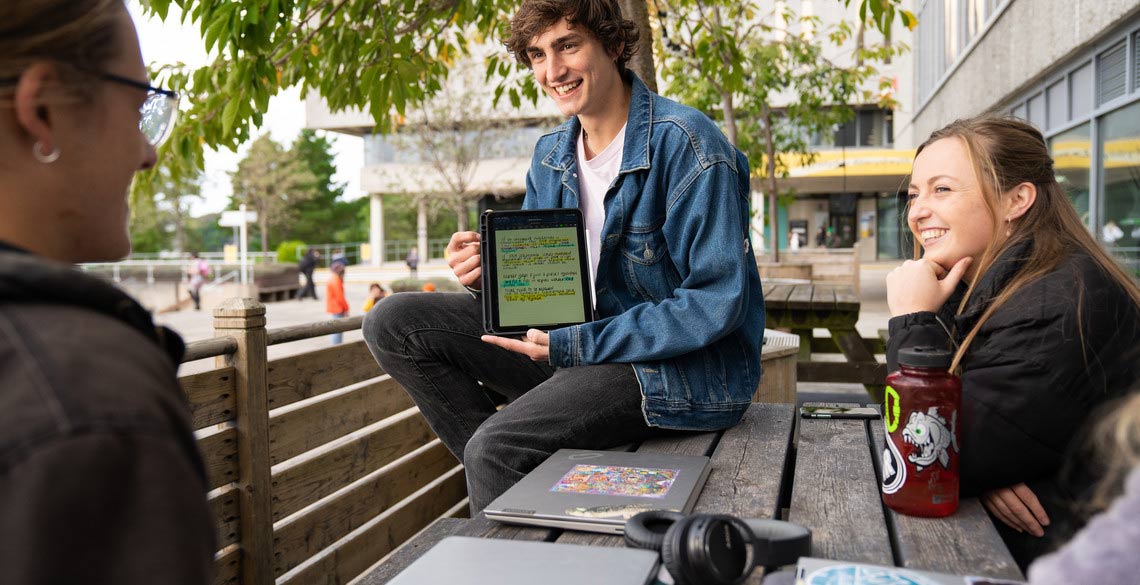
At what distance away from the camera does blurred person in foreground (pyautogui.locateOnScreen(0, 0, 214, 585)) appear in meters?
0.64

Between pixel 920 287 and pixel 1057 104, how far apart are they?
31.3 ft

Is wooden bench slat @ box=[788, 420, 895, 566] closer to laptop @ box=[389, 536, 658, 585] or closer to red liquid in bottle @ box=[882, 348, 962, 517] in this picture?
red liquid in bottle @ box=[882, 348, 962, 517]

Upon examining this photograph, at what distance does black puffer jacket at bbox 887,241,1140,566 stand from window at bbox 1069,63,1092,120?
8.04 metres

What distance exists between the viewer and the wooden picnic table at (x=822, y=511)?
4.52 feet

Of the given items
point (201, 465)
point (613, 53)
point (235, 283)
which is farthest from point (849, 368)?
point (235, 283)

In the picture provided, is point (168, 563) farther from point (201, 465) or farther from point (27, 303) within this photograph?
point (27, 303)

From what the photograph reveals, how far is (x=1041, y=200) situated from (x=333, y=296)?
13636mm

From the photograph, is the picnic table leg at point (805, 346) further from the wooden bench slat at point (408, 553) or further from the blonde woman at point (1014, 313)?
the wooden bench slat at point (408, 553)

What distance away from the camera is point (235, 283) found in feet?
106

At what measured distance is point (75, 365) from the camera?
26.4 inches

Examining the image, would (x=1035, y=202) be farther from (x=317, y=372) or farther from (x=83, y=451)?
(x=317, y=372)

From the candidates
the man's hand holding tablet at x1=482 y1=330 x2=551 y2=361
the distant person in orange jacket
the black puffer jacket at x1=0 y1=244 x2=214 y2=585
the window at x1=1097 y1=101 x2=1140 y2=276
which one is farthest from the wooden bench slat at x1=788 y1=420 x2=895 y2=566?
the distant person in orange jacket

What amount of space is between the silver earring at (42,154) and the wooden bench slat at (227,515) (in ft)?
7.56

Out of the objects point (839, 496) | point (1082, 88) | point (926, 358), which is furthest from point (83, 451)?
point (1082, 88)
